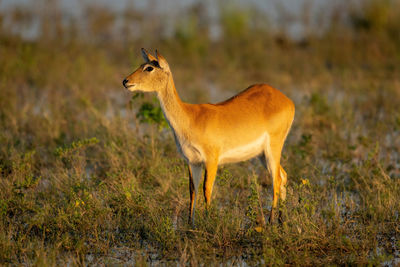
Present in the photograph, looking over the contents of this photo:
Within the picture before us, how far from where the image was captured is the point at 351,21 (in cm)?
1959

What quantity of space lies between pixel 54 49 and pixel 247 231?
12521mm

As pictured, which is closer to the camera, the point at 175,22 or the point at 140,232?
the point at 140,232

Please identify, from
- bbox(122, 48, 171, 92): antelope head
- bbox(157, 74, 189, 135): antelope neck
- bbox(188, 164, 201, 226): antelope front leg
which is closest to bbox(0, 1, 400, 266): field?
bbox(188, 164, 201, 226): antelope front leg

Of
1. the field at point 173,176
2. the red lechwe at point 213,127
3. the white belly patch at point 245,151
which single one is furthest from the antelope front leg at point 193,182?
the white belly patch at point 245,151

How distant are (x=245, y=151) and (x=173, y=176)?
5.06 feet

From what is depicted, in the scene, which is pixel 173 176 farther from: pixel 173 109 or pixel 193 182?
pixel 173 109

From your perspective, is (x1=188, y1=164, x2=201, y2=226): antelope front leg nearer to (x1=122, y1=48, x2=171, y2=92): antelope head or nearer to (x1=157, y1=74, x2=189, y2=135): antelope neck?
(x1=157, y1=74, x2=189, y2=135): antelope neck

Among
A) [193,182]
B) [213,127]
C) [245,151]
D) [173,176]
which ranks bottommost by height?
[173,176]

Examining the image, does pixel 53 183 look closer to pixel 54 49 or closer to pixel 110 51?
pixel 54 49

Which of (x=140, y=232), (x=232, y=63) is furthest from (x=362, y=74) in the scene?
(x=140, y=232)

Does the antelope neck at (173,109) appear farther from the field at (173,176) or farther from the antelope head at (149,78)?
the field at (173,176)

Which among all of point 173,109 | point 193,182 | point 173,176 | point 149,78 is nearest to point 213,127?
point 173,109

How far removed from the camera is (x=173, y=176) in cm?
678

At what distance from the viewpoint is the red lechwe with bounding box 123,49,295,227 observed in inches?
211
